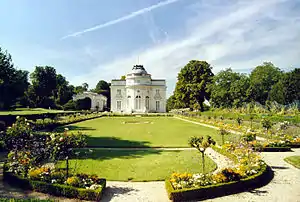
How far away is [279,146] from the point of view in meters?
15.0

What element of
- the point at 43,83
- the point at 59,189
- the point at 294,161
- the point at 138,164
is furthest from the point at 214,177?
the point at 43,83

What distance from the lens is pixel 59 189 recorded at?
297 inches

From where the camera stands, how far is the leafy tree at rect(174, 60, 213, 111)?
5066 centimetres

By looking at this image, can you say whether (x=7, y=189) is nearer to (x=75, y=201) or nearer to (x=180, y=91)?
(x=75, y=201)

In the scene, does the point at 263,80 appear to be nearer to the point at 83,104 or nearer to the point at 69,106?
the point at 83,104

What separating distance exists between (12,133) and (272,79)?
5367 centimetres

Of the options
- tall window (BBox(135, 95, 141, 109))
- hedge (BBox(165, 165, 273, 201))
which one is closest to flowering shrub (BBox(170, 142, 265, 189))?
hedge (BBox(165, 165, 273, 201))

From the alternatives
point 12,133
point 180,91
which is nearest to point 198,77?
point 180,91

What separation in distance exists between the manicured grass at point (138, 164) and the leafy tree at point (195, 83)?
37.7 metres

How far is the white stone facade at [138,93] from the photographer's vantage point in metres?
66.4

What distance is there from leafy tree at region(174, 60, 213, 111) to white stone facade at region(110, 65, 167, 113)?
555 inches

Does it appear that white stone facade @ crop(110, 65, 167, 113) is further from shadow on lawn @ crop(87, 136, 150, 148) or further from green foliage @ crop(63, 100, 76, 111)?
shadow on lawn @ crop(87, 136, 150, 148)

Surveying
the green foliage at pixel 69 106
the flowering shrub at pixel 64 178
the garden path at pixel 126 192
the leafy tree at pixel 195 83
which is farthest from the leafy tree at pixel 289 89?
the green foliage at pixel 69 106

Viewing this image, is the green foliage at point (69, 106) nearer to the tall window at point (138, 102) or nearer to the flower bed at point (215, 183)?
the tall window at point (138, 102)
